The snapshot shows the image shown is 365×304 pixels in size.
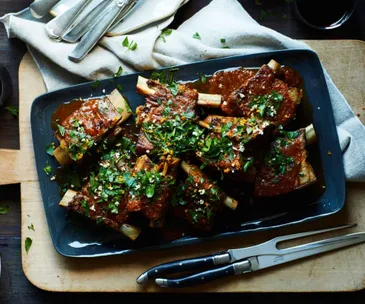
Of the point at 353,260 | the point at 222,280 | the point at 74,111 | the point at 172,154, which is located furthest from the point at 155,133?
the point at 353,260

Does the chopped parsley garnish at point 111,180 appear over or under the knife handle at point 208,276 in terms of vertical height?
over

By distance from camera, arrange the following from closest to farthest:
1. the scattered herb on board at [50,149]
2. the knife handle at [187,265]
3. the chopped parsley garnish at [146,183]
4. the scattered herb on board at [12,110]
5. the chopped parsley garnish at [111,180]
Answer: the chopped parsley garnish at [146,183]
the chopped parsley garnish at [111,180]
the knife handle at [187,265]
the scattered herb on board at [50,149]
the scattered herb on board at [12,110]

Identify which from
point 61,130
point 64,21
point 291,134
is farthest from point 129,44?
point 291,134

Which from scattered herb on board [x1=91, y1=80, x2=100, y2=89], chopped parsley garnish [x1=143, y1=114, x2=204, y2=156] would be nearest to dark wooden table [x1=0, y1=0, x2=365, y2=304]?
scattered herb on board [x1=91, y1=80, x2=100, y2=89]

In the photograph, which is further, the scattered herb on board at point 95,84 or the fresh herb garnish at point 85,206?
the scattered herb on board at point 95,84

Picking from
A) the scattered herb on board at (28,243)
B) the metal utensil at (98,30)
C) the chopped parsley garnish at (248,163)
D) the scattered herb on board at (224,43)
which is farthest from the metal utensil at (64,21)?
the chopped parsley garnish at (248,163)

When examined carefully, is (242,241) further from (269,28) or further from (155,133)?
(269,28)

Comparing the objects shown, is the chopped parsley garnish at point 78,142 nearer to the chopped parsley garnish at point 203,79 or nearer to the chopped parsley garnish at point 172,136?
the chopped parsley garnish at point 172,136
